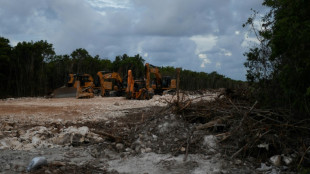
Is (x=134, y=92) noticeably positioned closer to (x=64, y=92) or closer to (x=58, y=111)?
(x=64, y=92)

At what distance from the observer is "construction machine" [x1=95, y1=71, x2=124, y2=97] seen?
27.1 meters

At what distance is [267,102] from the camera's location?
7527 millimetres

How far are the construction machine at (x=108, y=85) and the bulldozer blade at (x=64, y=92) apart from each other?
9.39 ft

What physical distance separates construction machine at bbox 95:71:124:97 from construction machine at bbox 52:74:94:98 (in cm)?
119

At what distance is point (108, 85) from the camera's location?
27.5 meters

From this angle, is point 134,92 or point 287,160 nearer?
point 287,160

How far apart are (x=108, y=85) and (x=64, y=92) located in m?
4.13

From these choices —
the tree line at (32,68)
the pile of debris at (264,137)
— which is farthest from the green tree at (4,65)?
the pile of debris at (264,137)

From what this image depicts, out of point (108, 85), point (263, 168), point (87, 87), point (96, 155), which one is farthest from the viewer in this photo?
point (108, 85)

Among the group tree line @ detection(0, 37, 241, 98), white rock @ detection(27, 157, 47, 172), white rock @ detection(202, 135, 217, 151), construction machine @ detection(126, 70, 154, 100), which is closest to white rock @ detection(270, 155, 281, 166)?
white rock @ detection(202, 135, 217, 151)

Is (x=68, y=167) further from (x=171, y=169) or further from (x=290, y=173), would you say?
(x=290, y=173)

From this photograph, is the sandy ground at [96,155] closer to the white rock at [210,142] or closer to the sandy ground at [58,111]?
the white rock at [210,142]

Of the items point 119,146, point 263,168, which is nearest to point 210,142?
point 263,168

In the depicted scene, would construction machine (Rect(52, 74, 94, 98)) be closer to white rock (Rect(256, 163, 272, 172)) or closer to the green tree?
the green tree
